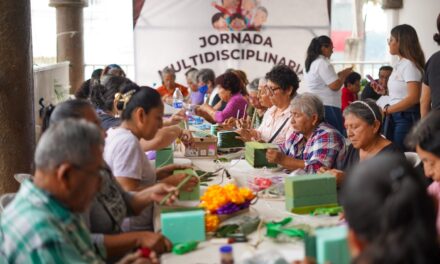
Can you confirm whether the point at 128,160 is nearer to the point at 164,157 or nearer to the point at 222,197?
the point at 222,197

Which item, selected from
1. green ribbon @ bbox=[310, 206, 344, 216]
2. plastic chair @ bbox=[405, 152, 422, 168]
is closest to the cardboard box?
plastic chair @ bbox=[405, 152, 422, 168]

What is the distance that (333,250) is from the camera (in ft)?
A: 5.86

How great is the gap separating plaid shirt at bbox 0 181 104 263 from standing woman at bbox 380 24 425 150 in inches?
140

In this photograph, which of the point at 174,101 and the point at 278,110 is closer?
the point at 278,110

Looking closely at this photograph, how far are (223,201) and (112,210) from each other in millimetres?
497

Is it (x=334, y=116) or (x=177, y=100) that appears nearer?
(x=334, y=116)

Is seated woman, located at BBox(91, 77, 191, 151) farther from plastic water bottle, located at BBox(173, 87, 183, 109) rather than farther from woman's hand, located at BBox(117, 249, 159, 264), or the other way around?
plastic water bottle, located at BBox(173, 87, 183, 109)

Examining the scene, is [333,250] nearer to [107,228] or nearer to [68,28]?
[107,228]

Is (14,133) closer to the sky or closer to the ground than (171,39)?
closer to the ground

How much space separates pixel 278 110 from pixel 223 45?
13.4ft

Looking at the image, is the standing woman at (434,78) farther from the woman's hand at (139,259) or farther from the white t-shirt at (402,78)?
the woman's hand at (139,259)

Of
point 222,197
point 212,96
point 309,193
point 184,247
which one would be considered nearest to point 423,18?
point 212,96

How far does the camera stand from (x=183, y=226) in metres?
2.41

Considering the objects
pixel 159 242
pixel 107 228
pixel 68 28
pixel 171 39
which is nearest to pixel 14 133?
pixel 107 228
